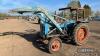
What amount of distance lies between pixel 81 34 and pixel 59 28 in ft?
6.52

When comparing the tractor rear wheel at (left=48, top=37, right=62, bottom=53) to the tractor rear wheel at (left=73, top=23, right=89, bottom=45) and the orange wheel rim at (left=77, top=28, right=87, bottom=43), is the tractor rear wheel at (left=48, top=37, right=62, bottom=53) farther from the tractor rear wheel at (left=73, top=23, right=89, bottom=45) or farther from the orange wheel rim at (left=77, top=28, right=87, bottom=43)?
the orange wheel rim at (left=77, top=28, right=87, bottom=43)

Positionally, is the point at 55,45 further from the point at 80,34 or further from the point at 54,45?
the point at 80,34

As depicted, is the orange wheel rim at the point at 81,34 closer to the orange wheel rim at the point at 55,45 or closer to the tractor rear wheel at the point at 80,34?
the tractor rear wheel at the point at 80,34

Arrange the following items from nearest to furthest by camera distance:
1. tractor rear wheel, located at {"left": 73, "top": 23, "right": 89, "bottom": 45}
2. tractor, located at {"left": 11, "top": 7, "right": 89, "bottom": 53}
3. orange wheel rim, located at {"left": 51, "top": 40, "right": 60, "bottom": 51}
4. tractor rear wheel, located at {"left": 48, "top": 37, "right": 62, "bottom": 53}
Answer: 1. tractor rear wheel, located at {"left": 48, "top": 37, "right": 62, "bottom": 53}
2. orange wheel rim, located at {"left": 51, "top": 40, "right": 60, "bottom": 51}
3. tractor, located at {"left": 11, "top": 7, "right": 89, "bottom": 53}
4. tractor rear wheel, located at {"left": 73, "top": 23, "right": 89, "bottom": 45}

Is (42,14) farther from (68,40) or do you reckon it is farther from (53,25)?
(68,40)

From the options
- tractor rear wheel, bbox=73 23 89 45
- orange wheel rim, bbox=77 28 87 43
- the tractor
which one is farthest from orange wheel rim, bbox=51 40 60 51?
orange wheel rim, bbox=77 28 87 43

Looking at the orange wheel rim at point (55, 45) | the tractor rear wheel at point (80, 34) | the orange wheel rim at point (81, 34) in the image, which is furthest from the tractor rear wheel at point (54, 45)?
the orange wheel rim at point (81, 34)

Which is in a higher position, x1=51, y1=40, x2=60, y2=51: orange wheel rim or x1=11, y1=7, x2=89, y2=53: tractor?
x1=11, y1=7, x2=89, y2=53: tractor

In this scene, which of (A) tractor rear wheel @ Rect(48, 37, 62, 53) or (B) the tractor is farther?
(B) the tractor

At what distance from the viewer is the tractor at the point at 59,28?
14258 millimetres

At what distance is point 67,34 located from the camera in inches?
629

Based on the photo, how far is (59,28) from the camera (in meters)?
15.3

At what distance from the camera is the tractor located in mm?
14258

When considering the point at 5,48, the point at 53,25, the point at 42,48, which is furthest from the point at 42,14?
the point at 5,48
